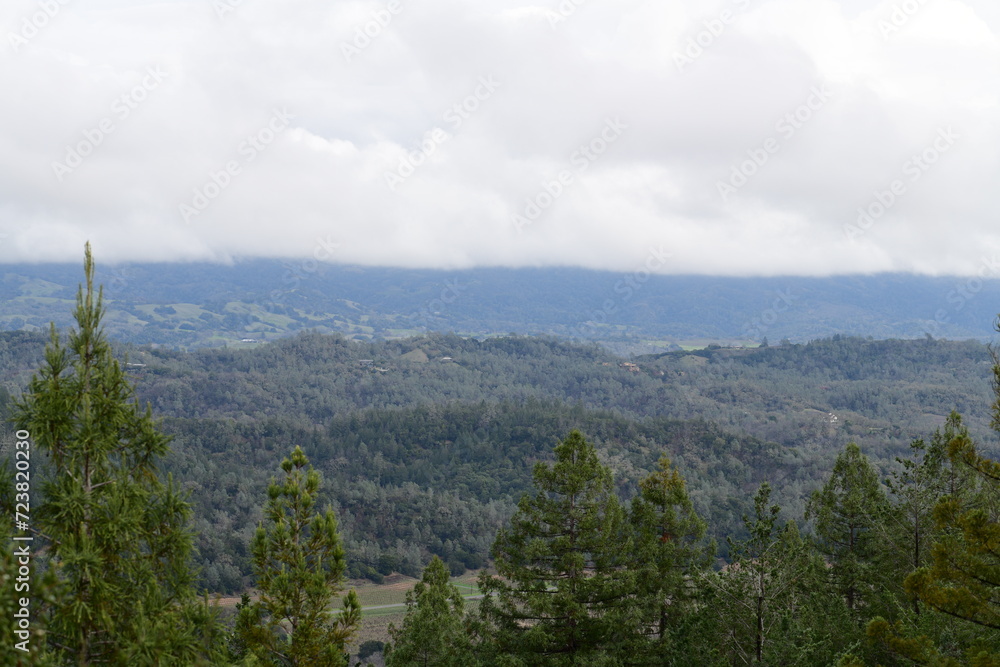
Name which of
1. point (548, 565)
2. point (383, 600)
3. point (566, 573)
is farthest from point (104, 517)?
point (383, 600)

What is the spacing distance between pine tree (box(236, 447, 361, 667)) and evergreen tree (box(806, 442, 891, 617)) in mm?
18051

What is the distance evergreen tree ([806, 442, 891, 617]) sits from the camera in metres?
25.5

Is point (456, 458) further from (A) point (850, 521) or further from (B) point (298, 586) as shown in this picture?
(B) point (298, 586)

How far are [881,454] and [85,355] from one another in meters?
124

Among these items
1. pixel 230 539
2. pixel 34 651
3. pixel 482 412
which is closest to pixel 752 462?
pixel 482 412

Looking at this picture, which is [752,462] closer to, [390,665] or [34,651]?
[390,665]

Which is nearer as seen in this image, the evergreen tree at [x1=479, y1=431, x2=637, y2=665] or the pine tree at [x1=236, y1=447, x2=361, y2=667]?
the pine tree at [x1=236, y1=447, x2=361, y2=667]

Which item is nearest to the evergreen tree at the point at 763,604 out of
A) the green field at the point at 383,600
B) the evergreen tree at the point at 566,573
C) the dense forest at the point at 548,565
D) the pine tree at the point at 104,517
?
the dense forest at the point at 548,565

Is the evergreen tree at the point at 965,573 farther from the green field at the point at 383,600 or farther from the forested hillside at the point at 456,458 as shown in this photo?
the forested hillside at the point at 456,458

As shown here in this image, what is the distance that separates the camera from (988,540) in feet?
34.6

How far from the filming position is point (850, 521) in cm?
2791

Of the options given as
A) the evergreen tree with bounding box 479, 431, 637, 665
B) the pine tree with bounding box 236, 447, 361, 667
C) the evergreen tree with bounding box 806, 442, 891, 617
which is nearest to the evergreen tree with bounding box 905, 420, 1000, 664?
the pine tree with bounding box 236, 447, 361, 667

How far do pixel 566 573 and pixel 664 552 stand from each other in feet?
14.6

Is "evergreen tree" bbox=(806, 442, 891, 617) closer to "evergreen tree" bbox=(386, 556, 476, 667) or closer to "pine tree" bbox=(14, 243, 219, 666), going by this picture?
"evergreen tree" bbox=(386, 556, 476, 667)
